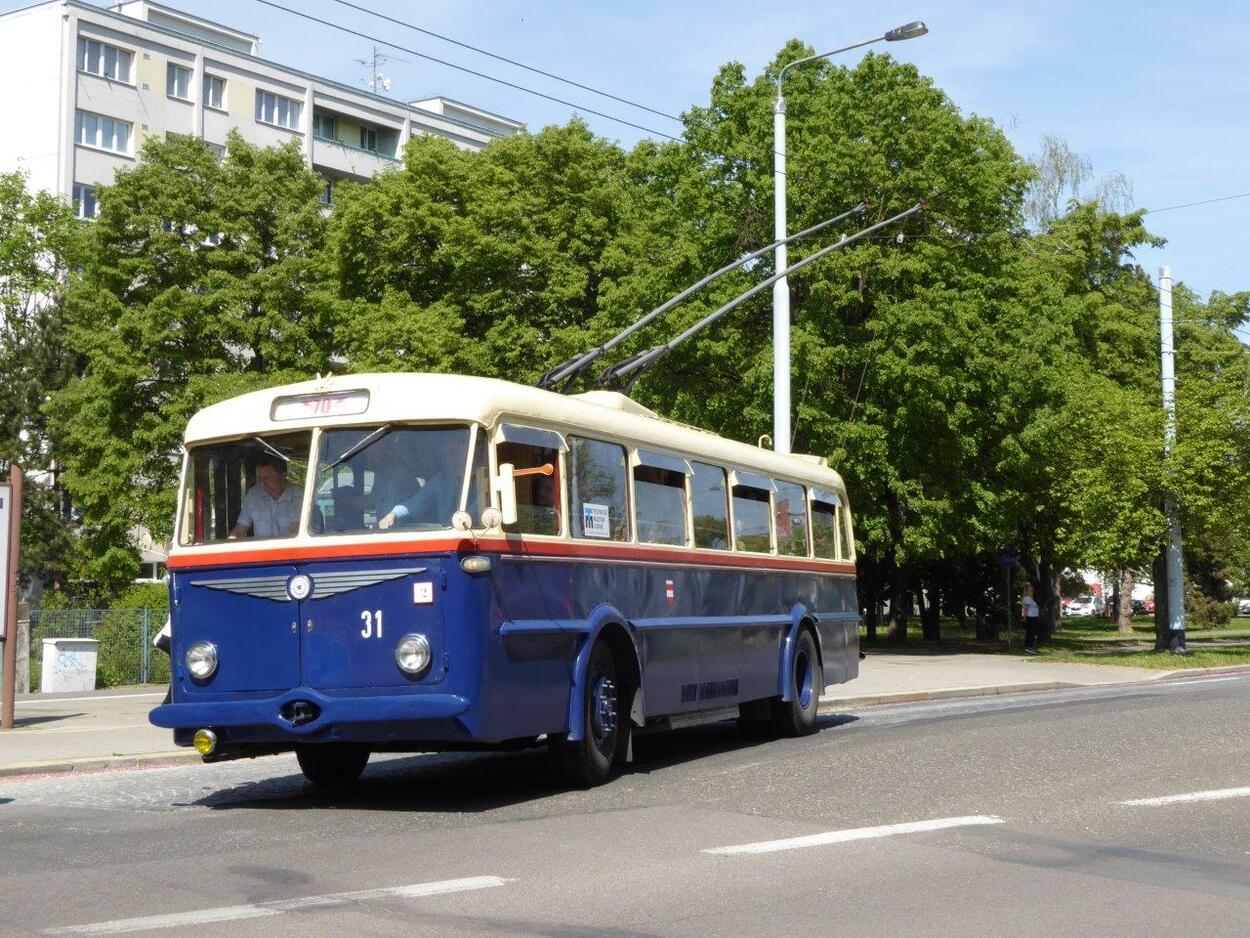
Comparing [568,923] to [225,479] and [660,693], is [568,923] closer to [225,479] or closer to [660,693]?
[225,479]

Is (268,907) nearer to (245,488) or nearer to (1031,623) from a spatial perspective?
(245,488)

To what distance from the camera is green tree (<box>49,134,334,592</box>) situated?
47.8 meters

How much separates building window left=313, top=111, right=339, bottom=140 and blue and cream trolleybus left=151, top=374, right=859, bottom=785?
233 ft

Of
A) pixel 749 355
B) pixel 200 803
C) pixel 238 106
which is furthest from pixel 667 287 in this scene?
pixel 238 106

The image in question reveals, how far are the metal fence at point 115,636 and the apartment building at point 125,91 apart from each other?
33.1 metres

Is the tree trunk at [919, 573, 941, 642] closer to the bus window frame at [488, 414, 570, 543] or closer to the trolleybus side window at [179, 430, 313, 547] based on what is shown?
the bus window frame at [488, 414, 570, 543]

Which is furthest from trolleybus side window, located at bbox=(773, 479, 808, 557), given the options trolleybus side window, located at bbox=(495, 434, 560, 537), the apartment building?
the apartment building

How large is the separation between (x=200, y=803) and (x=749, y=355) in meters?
28.4

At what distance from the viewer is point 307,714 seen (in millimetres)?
11242

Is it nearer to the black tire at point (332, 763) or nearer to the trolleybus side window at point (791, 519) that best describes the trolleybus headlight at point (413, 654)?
the black tire at point (332, 763)

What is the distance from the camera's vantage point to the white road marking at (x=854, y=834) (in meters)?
9.10

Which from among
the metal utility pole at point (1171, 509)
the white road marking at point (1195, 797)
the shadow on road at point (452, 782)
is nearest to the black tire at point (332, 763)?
the shadow on road at point (452, 782)

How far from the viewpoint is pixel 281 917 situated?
7254 mm

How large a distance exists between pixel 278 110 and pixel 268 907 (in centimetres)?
7430
